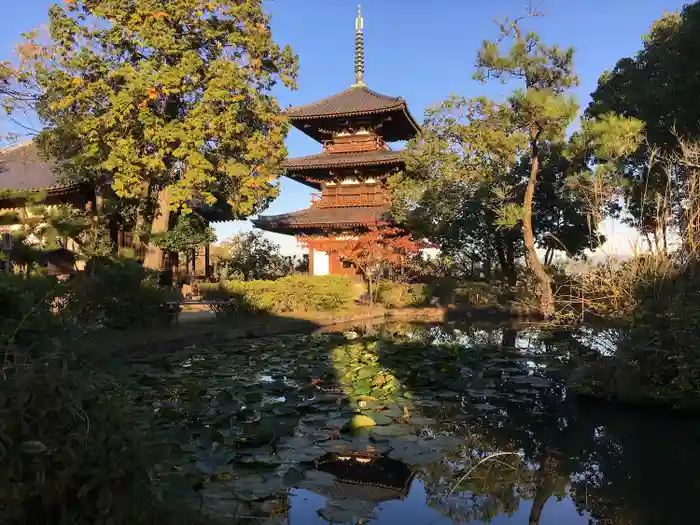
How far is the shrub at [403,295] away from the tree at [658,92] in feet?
22.7

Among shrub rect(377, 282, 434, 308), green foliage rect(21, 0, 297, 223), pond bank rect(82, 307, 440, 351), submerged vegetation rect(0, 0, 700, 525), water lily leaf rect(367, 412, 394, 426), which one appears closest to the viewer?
submerged vegetation rect(0, 0, 700, 525)

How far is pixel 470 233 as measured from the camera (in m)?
21.0

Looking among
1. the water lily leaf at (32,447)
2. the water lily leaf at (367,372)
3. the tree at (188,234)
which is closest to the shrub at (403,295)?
the tree at (188,234)

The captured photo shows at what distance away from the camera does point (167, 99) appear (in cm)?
1448

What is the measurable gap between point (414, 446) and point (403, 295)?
14496mm

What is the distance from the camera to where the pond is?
3.28 meters

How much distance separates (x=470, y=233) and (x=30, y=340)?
19.2 meters

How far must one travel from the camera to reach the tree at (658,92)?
1389 centimetres

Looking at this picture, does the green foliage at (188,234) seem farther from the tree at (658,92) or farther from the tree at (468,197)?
the tree at (658,92)

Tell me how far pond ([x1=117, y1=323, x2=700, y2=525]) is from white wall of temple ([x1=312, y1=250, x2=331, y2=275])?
14.6 meters

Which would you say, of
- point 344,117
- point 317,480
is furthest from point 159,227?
point 317,480

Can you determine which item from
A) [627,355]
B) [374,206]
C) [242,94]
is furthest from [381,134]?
[627,355]

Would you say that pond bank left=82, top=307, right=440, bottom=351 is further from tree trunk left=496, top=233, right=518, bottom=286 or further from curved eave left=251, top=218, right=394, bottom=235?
tree trunk left=496, top=233, right=518, bottom=286

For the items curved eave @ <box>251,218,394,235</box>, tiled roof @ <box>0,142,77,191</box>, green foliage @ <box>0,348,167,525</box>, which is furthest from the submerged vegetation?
tiled roof @ <box>0,142,77,191</box>
